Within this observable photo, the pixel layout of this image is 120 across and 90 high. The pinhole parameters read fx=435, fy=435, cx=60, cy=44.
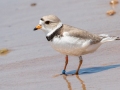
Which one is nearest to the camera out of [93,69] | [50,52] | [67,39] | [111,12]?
[67,39]

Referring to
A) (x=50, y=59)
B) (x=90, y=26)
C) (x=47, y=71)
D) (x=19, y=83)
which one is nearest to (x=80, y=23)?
(x=90, y=26)

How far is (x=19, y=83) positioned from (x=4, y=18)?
427 cm

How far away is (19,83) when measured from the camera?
20.5ft

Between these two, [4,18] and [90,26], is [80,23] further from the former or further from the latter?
[4,18]

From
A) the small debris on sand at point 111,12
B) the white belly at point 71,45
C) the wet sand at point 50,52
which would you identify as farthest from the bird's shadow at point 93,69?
the small debris on sand at point 111,12

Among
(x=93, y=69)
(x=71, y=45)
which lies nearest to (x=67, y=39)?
(x=71, y=45)

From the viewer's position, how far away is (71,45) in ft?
20.8

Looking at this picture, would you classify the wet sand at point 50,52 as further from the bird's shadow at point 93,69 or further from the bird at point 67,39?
the bird at point 67,39

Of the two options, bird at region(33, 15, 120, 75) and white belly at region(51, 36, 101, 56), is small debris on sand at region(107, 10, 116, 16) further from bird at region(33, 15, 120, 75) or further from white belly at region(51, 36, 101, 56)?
white belly at region(51, 36, 101, 56)

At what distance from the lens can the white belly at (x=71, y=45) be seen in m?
6.30

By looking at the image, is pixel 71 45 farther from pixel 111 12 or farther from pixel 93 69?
pixel 111 12

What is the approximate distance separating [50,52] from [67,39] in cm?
131

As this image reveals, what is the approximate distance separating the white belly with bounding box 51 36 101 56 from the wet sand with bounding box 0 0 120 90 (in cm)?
32

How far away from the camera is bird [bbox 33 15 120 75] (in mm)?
6320
